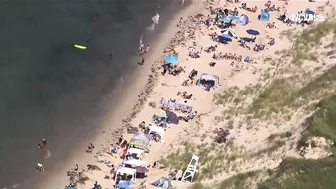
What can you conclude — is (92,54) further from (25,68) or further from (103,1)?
(103,1)

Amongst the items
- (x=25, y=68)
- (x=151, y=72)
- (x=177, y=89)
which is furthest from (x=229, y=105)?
(x=25, y=68)

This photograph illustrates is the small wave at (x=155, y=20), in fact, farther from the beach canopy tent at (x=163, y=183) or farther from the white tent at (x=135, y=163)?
the beach canopy tent at (x=163, y=183)

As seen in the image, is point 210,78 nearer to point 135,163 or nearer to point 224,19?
point 224,19

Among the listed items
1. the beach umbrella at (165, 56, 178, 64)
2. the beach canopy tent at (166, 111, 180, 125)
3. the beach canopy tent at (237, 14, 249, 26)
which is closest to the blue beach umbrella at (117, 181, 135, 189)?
the beach canopy tent at (166, 111, 180, 125)

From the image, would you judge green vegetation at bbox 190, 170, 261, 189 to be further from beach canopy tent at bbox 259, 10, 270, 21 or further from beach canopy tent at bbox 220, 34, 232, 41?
beach canopy tent at bbox 259, 10, 270, 21

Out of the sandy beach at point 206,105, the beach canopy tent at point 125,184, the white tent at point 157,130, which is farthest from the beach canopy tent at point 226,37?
the beach canopy tent at point 125,184
